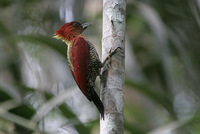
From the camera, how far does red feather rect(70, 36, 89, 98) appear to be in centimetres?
318

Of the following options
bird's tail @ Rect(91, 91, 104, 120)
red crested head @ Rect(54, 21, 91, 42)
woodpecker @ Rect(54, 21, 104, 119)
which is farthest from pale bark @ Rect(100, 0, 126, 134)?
red crested head @ Rect(54, 21, 91, 42)

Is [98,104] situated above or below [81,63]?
below

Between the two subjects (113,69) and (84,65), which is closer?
(113,69)

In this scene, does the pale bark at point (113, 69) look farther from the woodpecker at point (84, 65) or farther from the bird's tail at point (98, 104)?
the woodpecker at point (84, 65)

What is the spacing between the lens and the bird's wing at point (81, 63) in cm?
317

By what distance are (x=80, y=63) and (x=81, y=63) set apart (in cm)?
1

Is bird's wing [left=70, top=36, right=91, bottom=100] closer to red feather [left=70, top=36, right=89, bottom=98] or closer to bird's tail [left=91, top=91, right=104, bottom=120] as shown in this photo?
red feather [left=70, top=36, right=89, bottom=98]

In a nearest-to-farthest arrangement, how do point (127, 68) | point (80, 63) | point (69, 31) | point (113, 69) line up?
point (113, 69) → point (80, 63) → point (69, 31) → point (127, 68)

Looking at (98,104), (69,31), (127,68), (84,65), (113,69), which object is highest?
(69,31)

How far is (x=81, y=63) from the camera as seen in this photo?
3.21 metres

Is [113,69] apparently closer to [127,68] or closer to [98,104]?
[98,104]

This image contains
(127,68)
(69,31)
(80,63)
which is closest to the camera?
(80,63)

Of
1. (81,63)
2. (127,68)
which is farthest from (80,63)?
(127,68)

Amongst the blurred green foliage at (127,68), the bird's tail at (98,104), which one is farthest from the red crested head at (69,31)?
the bird's tail at (98,104)
